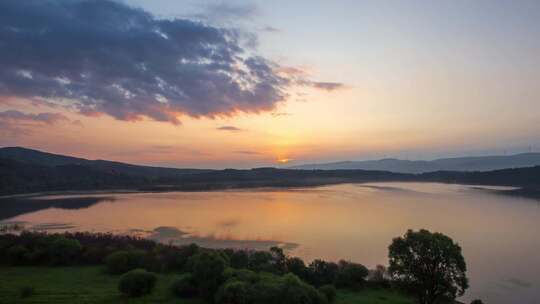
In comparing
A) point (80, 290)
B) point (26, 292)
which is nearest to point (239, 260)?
point (80, 290)

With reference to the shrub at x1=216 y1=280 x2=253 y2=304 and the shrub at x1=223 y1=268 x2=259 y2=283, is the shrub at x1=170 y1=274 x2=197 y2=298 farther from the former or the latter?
the shrub at x1=216 y1=280 x2=253 y2=304

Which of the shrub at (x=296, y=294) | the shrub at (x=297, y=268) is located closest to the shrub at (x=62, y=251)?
the shrub at (x=297, y=268)

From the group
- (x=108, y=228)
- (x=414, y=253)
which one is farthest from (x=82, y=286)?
(x=108, y=228)

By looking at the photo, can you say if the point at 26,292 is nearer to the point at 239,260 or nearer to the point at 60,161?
the point at 239,260

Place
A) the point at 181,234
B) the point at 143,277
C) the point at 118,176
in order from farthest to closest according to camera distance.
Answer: the point at 118,176 < the point at 181,234 < the point at 143,277

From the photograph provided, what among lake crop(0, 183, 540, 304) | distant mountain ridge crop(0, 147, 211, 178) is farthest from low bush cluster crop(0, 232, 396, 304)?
distant mountain ridge crop(0, 147, 211, 178)

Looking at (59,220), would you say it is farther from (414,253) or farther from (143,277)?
(414,253)

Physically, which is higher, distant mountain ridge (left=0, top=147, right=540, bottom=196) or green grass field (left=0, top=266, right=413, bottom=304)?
distant mountain ridge (left=0, top=147, right=540, bottom=196)
